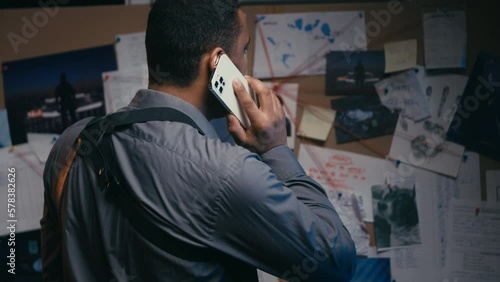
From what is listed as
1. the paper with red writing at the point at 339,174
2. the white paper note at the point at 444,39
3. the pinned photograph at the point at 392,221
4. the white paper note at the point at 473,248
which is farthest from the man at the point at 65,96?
the white paper note at the point at 473,248

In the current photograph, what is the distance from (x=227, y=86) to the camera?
851 millimetres

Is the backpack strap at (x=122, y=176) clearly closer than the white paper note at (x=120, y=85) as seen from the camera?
Yes

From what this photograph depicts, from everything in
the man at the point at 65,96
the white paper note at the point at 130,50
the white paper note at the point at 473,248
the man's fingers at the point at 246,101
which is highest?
the white paper note at the point at 130,50

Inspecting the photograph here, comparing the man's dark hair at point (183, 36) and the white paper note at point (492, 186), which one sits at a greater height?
the man's dark hair at point (183, 36)

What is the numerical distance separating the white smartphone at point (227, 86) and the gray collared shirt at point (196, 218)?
0.10 meters

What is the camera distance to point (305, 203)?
0.78 meters

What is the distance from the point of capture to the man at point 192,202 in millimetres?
698

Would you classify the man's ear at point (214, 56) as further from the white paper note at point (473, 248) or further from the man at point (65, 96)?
the white paper note at point (473, 248)

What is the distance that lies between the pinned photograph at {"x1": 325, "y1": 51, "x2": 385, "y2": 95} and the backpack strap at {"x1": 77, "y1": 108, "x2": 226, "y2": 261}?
33.6 inches

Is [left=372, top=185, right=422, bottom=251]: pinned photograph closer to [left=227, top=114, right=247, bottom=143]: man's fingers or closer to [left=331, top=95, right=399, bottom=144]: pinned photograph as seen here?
[left=331, top=95, right=399, bottom=144]: pinned photograph

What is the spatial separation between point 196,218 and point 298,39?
959mm

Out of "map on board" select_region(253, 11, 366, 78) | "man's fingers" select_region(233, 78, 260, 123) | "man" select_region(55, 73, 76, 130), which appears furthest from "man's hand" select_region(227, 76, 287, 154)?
"man" select_region(55, 73, 76, 130)

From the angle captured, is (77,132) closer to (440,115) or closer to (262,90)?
(262,90)

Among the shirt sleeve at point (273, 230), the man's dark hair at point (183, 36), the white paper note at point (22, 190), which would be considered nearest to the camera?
the shirt sleeve at point (273, 230)
